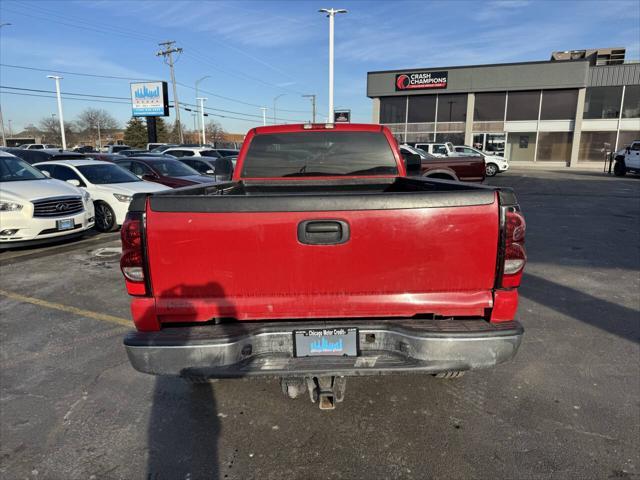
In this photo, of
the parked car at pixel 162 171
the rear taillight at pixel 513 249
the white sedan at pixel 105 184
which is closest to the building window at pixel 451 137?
the parked car at pixel 162 171

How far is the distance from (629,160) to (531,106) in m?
13.3

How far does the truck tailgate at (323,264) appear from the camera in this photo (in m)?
2.42

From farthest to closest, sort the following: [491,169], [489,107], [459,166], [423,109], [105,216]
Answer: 1. [423,109]
2. [489,107]
3. [491,169]
4. [459,166]
5. [105,216]

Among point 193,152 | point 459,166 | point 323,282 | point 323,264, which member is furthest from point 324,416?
point 193,152

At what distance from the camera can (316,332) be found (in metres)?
2.51

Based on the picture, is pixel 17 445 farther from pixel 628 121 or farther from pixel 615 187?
pixel 628 121

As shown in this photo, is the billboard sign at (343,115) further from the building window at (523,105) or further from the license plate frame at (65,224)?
the license plate frame at (65,224)

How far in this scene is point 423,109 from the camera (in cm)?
4094

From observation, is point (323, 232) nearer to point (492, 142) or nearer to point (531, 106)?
point (492, 142)

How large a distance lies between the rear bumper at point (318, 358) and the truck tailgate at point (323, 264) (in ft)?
0.35

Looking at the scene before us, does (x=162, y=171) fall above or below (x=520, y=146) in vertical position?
below

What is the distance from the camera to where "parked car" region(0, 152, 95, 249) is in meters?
7.50

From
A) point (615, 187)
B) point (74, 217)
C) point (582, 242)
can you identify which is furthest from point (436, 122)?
point (74, 217)

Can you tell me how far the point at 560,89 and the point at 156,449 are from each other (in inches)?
1679
